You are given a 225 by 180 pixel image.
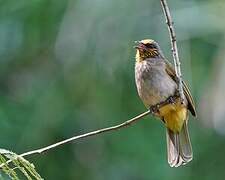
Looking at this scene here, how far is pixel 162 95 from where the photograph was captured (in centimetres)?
425

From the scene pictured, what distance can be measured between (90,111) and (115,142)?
18.7 inches

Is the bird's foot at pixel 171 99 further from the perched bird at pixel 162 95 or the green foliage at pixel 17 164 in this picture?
the green foliage at pixel 17 164

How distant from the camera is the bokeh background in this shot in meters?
6.96

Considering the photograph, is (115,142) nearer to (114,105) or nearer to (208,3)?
(114,105)

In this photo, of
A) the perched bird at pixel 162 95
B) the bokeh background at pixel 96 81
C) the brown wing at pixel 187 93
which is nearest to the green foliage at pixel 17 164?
the brown wing at pixel 187 93

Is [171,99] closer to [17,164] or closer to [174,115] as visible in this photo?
[174,115]

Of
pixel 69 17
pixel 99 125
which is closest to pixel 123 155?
pixel 99 125

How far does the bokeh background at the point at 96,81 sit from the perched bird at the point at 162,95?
1647 millimetres

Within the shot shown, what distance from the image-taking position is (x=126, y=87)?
25.3 feet

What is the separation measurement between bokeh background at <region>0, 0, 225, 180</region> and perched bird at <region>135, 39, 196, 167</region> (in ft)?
5.40

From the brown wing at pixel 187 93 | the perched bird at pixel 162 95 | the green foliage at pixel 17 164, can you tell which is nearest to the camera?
the green foliage at pixel 17 164

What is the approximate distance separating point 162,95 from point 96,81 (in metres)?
3.08

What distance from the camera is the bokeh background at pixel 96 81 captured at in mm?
6961

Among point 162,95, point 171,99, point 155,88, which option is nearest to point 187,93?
point 171,99
